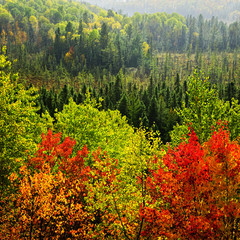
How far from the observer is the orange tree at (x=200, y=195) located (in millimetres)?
14016

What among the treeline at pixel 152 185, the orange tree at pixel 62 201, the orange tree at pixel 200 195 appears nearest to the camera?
the orange tree at pixel 200 195

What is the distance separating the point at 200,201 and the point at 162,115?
54548 millimetres

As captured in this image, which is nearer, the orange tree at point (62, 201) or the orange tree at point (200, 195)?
the orange tree at point (200, 195)

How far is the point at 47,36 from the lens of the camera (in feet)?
611

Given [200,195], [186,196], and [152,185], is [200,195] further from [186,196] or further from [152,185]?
[152,185]

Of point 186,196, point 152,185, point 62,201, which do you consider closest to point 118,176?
point 152,185

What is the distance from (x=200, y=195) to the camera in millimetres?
15977

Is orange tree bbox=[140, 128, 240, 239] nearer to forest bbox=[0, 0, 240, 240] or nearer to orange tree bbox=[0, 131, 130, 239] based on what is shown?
forest bbox=[0, 0, 240, 240]

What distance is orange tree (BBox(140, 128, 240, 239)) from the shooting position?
14.0 m

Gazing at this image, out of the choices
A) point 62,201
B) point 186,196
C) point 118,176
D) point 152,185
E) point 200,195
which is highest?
point 118,176

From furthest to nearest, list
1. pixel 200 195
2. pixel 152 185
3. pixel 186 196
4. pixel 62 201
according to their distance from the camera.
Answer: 1. pixel 62 201
2. pixel 152 185
3. pixel 200 195
4. pixel 186 196

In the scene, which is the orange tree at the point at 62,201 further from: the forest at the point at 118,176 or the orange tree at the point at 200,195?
the orange tree at the point at 200,195

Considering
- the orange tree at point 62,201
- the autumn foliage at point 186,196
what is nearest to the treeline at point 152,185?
the autumn foliage at point 186,196

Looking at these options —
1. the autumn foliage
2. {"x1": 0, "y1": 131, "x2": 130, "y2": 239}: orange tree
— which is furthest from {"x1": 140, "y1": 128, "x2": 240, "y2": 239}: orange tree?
{"x1": 0, "y1": 131, "x2": 130, "y2": 239}: orange tree
